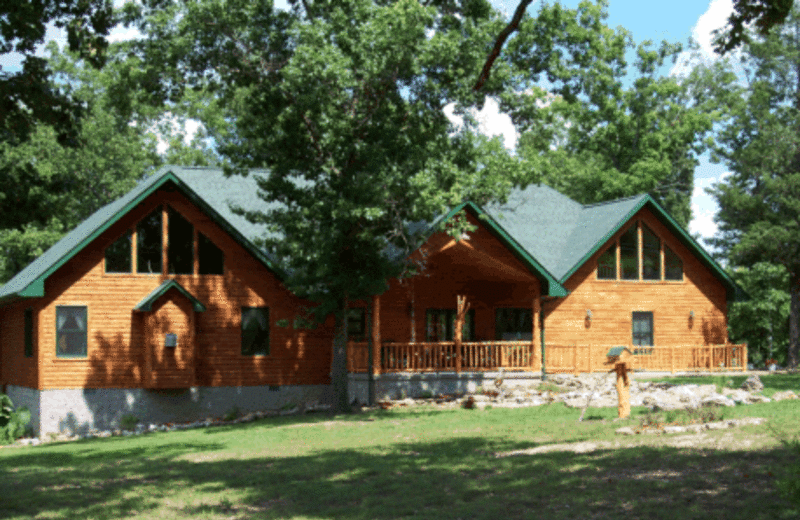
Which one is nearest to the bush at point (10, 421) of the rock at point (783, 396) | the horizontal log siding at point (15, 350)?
the horizontal log siding at point (15, 350)

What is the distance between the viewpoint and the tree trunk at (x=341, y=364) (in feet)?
80.2

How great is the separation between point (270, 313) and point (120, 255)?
470 centimetres

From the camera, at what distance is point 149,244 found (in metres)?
27.1

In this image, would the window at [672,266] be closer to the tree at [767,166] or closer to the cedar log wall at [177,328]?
the tree at [767,166]

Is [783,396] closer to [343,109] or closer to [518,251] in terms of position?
[518,251]

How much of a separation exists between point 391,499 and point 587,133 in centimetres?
4358

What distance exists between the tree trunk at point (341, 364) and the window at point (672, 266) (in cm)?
1388

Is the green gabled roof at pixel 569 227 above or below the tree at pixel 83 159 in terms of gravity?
below

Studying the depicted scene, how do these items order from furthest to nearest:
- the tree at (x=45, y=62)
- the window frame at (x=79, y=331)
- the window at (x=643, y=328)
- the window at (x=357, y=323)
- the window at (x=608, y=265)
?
the window at (x=643, y=328) → the window at (x=608, y=265) → the window at (x=357, y=323) → the window frame at (x=79, y=331) → the tree at (x=45, y=62)

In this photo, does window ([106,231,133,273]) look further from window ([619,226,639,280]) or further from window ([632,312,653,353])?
window ([632,312,653,353])

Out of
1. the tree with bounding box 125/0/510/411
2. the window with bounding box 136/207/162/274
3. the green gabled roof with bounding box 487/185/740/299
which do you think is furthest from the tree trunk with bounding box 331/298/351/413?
the green gabled roof with bounding box 487/185/740/299

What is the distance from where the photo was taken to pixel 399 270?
24.0 m

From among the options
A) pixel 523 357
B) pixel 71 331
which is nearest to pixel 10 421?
pixel 71 331

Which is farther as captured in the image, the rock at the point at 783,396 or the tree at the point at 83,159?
the tree at the point at 83,159
